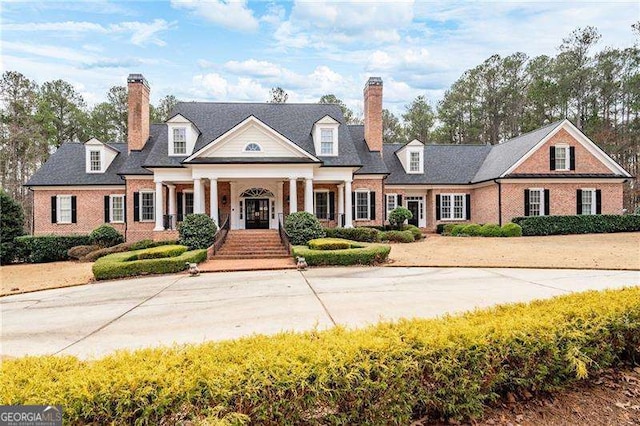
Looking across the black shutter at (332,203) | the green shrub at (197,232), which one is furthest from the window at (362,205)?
the green shrub at (197,232)

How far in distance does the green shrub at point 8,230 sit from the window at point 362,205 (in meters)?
18.1

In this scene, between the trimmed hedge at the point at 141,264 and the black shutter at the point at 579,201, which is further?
the black shutter at the point at 579,201

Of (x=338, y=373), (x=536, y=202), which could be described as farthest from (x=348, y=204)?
(x=338, y=373)

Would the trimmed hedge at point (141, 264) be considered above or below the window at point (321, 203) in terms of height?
below

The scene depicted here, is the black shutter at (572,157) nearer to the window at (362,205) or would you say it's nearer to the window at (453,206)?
the window at (453,206)

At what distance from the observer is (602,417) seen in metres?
3.56

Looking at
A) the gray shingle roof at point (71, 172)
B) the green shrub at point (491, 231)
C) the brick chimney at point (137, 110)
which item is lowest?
the green shrub at point (491, 231)

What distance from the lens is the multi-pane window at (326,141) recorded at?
73.0 ft

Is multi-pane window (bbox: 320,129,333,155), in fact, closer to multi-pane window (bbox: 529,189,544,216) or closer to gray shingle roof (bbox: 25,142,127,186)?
gray shingle roof (bbox: 25,142,127,186)

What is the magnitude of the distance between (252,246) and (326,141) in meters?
8.08

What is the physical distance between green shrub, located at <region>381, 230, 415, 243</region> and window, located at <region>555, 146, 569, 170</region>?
444 inches

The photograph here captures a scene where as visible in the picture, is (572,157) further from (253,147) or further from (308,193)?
(253,147)

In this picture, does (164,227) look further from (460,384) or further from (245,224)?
(460,384)

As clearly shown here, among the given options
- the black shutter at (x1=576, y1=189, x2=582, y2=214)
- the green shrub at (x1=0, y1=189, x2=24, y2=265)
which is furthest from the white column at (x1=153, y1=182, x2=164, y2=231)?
the black shutter at (x1=576, y1=189, x2=582, y2=214)
